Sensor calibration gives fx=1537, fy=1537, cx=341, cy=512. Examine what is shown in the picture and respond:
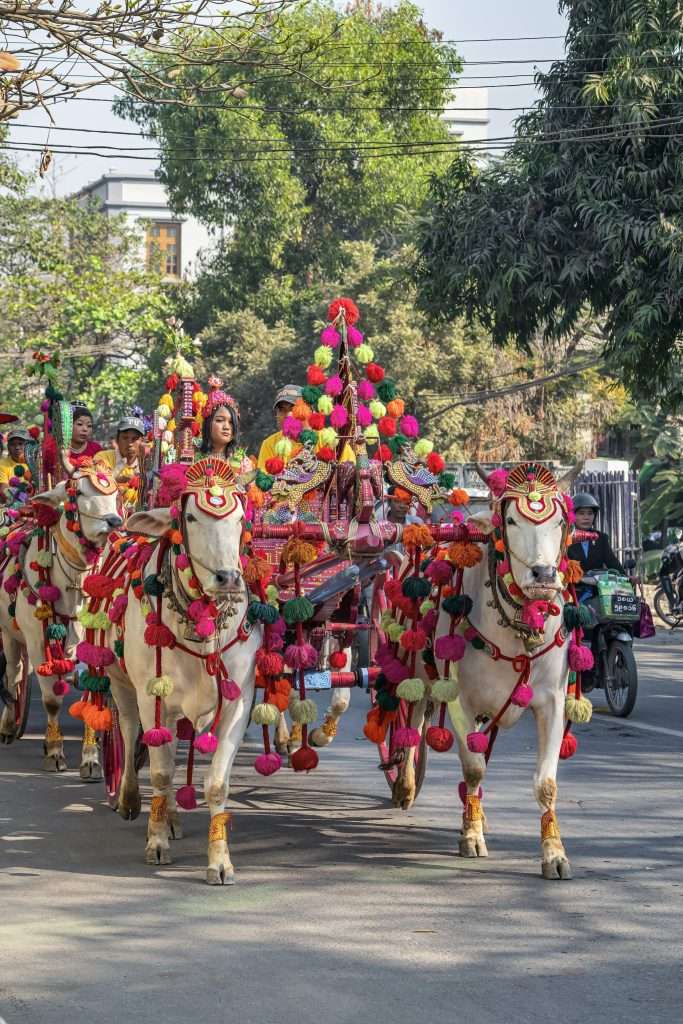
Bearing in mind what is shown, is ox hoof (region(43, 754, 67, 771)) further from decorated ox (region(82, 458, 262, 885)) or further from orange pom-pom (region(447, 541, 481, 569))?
orange pom-pom (region(447, 541, 481, 569))

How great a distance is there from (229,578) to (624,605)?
6.80m

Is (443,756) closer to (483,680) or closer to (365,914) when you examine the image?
(483,680)

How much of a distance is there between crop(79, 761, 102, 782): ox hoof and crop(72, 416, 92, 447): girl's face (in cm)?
257

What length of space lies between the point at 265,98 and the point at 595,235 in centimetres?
2682

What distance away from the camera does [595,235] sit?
1648 cm

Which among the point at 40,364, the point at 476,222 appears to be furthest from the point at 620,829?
the point at 476,222

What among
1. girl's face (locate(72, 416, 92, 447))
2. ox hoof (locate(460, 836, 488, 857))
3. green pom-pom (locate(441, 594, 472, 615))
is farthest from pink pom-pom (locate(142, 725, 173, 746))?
girl's face (locate(72, 416, 92, 447))

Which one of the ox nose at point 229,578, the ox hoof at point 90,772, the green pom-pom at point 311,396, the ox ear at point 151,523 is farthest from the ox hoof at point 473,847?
the ox hoof at point 90,772

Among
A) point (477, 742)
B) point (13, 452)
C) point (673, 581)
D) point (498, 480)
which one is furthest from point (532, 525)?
point (673, 581)

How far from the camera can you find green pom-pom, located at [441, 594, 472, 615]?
7492 millimetres

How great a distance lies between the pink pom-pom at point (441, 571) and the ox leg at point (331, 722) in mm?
2180

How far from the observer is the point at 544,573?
270 inches

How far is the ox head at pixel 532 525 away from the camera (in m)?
6.90

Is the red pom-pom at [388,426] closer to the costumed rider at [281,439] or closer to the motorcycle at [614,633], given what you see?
the costumed rider at [281,439]
